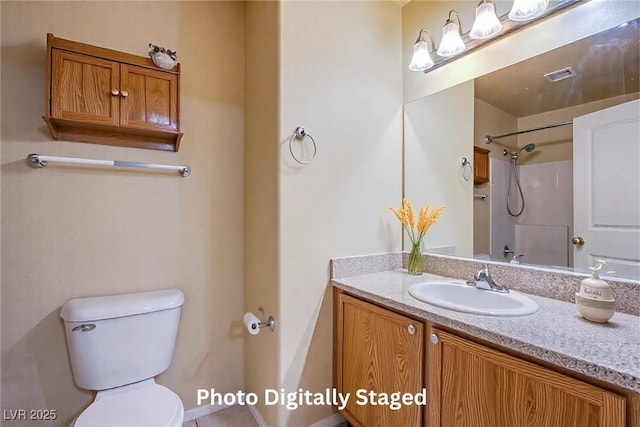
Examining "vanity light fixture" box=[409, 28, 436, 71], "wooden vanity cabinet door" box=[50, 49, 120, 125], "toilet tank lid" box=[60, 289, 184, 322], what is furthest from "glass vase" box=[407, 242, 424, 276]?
"wooden vanity cabinet door" box=[50, 49, 120, 125]

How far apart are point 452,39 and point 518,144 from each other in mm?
628

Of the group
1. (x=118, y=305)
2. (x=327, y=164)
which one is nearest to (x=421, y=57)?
(x=327, y=164)

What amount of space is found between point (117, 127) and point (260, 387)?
1.51 metres

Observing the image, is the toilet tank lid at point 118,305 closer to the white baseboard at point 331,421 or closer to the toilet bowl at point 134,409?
the toilet bowl at point 134,409

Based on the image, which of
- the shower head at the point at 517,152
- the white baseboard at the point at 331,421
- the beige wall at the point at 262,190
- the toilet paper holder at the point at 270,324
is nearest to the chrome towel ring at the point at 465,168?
the shower head at the point at 517,152

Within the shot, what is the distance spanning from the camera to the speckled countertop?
0.65m

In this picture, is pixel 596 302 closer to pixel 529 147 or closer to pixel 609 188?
pixel 609 188

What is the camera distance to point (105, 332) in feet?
4.13

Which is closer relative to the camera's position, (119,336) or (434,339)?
(434,339)

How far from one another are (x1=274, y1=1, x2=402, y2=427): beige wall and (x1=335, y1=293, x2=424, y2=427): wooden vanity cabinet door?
11cm

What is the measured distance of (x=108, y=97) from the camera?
1305 millimetres

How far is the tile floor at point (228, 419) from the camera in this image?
5.16ft

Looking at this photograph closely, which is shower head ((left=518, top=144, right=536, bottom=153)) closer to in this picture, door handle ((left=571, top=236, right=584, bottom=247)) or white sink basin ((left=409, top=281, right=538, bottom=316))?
door handle ((left=571, top=236, right=584, bottom=247))

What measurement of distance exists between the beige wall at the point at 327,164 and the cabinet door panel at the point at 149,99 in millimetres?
566
